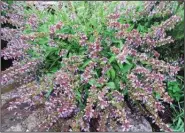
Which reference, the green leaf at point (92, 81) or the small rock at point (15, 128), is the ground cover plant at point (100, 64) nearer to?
the green leaf at point (92, 81)

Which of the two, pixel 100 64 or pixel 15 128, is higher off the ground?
pixel 100 64

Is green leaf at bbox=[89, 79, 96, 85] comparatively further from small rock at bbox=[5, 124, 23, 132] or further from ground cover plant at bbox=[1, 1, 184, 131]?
small rock at bbox=[5, 124, 23, 132]

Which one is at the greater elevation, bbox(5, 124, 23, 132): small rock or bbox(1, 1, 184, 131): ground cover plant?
bbox(1, 1, 184, 131): ground cover plant

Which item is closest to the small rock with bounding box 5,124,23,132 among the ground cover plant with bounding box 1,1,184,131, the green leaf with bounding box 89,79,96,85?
the ground cover plant with bounding box 1,1,184,131

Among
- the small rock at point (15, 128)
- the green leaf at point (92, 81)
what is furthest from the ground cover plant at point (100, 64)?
the small rock at point (15, 128)

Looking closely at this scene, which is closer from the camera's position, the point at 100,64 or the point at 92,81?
the point at 92,81

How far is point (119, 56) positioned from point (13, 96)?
852 millimetres

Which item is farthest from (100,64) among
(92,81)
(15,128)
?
(15,128)

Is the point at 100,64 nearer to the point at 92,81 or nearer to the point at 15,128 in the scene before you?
the point at 92,81

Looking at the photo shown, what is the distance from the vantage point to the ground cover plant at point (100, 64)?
239cm

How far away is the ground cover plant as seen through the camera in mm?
2389

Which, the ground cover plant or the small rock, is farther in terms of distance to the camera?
the small rock

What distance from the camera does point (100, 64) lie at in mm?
2584

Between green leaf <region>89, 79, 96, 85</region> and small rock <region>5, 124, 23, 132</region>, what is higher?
green leaf <region>89, 79, 96, 85</region>
